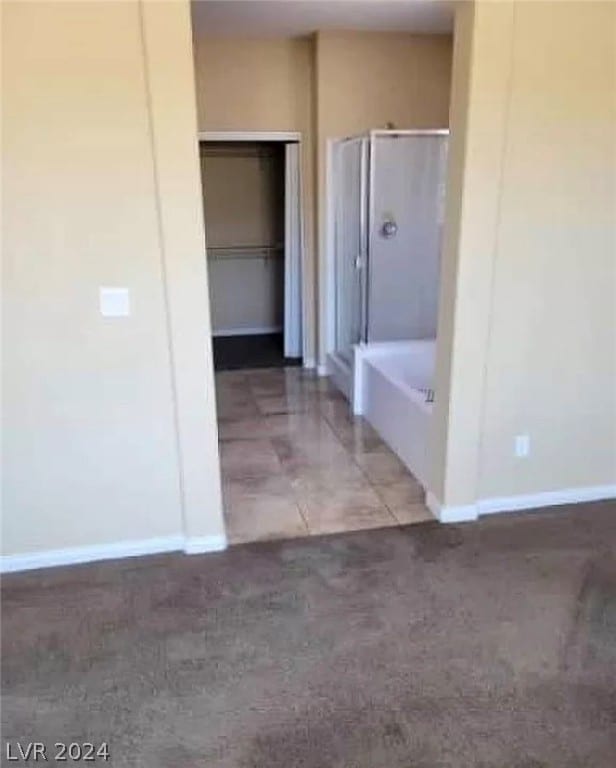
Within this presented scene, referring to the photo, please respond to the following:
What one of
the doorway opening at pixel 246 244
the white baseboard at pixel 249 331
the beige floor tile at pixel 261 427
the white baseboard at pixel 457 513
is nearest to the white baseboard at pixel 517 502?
the white baseboard at pixel 457 513

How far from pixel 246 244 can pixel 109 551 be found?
4722 mm

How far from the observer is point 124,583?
286 centimetres

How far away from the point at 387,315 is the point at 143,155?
294 cm

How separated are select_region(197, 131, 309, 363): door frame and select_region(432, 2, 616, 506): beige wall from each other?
2.87 metres

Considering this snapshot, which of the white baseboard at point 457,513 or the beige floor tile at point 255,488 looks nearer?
the white baseboard at point 457,513

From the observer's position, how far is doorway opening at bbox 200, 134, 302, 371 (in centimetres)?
693

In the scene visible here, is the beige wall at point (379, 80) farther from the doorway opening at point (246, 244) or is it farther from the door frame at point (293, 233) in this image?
the doorway opening at point (246, 244)

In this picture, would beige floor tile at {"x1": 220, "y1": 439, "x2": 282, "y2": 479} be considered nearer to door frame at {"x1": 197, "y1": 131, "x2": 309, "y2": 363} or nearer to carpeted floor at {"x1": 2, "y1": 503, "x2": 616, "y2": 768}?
carpeted floor at {"x1": 2, "y1": 503, "x2": 616, "y2": 768}

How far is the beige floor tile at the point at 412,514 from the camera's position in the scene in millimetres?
3345

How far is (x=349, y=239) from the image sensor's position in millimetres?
5391

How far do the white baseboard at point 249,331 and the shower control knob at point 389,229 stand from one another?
8.66ft

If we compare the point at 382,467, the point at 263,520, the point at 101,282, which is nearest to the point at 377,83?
the point at 382,467

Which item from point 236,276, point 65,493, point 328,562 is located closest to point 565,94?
point 328,562

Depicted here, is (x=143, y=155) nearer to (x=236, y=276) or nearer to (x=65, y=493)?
(x=65, y=493)
